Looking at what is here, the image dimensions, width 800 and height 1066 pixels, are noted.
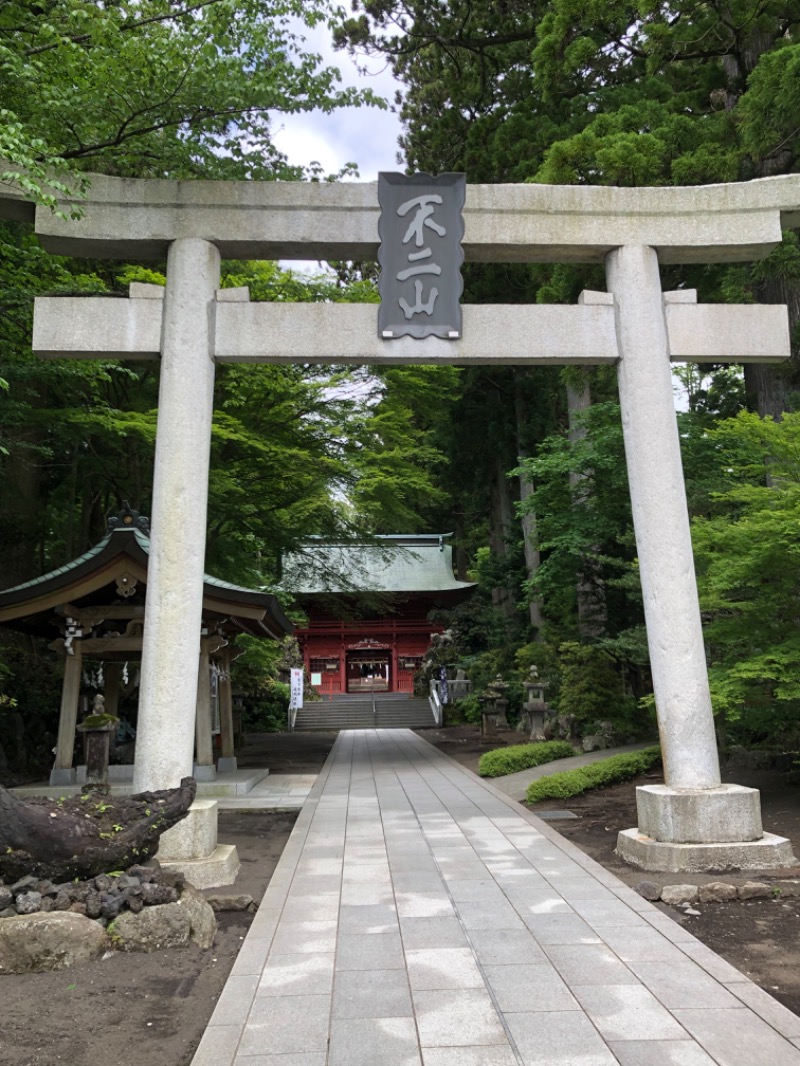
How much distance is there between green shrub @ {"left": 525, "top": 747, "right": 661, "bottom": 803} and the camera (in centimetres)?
964

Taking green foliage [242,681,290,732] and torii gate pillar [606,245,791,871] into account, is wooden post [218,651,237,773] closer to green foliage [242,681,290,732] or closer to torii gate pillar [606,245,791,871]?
torii gate pillar [606,245,791,871]

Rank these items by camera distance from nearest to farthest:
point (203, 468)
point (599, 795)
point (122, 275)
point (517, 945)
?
point (517, 945) → point (203, 468) → point (599, 795) → point (122, 275)

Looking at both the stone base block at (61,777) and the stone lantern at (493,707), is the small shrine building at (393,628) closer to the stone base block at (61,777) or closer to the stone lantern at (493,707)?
the stone lantern at (493,707)

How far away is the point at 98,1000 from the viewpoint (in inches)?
146

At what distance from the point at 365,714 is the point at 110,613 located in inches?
649

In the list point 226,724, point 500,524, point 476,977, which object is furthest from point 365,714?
point 476,977

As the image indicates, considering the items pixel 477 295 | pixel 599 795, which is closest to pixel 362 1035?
pixel 599 795

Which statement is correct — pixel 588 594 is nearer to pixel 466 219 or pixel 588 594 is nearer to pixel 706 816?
pixel 706 816

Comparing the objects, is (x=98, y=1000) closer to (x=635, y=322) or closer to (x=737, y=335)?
(x=635, y=322)

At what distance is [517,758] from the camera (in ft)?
40.3

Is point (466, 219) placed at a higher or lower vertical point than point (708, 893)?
higher

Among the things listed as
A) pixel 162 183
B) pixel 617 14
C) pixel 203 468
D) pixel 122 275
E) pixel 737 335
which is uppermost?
pixel 617 14

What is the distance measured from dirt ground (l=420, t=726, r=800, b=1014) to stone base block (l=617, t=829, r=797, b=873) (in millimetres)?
96

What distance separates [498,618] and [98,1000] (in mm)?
20417
